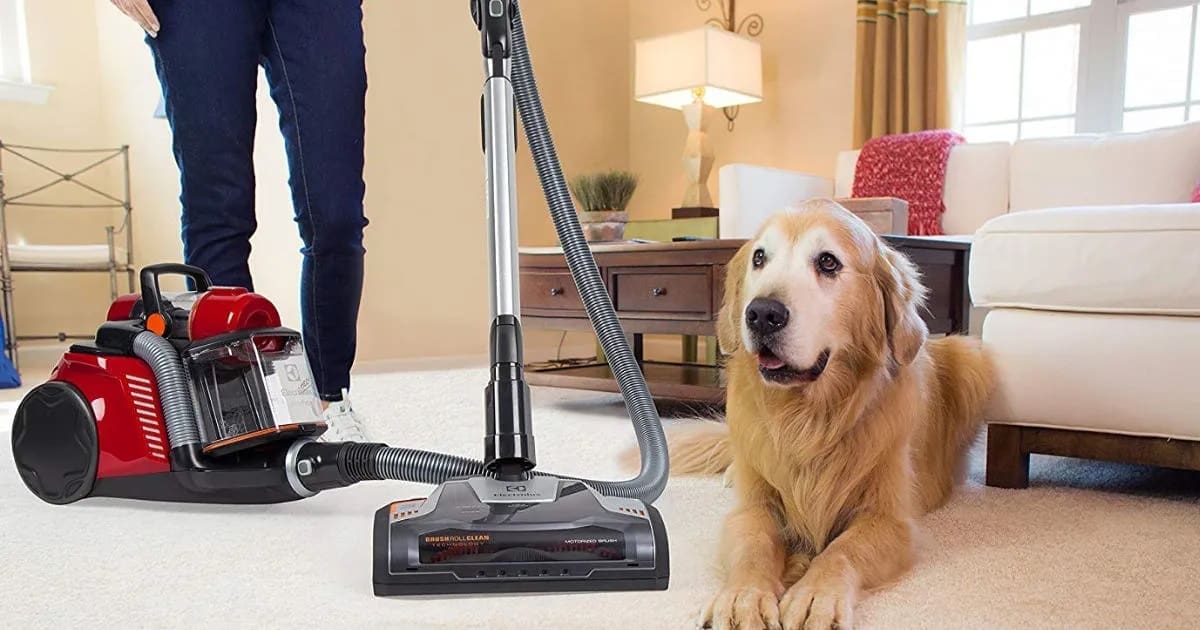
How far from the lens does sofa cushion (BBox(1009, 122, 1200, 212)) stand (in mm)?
2926

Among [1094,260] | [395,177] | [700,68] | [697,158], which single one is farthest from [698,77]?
[1094,260]

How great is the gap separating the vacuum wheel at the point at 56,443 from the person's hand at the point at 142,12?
2.03ft

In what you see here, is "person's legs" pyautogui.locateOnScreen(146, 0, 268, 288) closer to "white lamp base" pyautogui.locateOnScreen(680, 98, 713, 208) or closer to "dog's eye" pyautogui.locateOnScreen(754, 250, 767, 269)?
"dog's eye" pyautogui.locateOnScreen(754, 250, 767, 269)

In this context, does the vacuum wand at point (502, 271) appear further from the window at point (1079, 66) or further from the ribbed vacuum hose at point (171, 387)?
the window at point (1079, 66)

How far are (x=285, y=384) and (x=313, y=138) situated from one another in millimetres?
484

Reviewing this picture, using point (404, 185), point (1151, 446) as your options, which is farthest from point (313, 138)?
point (404, 185)

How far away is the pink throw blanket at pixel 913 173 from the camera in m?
3.46

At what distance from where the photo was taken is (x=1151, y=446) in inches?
57.2

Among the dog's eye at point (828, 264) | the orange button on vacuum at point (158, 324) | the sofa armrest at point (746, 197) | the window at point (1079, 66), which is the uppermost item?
the window at point (1079, 66)

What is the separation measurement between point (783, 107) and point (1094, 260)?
331cm

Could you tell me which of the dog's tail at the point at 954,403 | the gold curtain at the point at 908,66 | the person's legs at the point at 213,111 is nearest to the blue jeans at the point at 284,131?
the person's legs at the point at 213,111

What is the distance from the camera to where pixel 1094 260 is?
4.73 ft

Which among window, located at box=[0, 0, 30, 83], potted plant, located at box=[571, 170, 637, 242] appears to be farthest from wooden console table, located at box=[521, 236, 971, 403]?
window, located at box=[0, 0, 30, 83]

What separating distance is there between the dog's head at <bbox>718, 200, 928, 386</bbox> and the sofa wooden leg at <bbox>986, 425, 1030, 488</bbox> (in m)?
0.51
